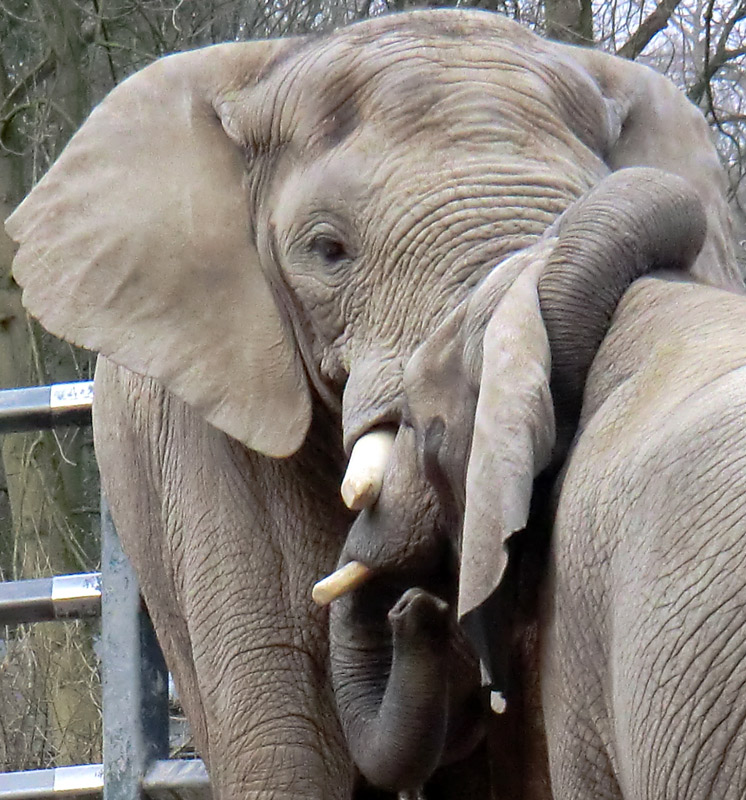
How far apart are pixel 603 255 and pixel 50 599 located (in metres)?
2.29

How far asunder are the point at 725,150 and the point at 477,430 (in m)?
5.93

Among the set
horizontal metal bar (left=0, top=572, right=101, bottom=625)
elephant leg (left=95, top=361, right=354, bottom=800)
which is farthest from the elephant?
horizontal metal bar (left=0, top=572, right=101, bottom=625)

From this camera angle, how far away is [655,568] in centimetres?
156

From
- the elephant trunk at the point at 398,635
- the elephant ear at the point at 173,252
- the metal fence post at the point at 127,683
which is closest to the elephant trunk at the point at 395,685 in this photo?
the elephant trunk at the point at 398,635

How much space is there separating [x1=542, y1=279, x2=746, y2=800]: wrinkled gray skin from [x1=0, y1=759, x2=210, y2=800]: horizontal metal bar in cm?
196

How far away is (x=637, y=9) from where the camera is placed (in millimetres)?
6738

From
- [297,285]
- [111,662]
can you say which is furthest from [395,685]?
[111,662]

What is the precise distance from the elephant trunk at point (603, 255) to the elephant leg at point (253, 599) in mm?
1072

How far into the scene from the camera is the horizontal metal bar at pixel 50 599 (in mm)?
3980

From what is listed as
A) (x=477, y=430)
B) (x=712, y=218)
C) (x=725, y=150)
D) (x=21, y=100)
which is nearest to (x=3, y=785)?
(x=712, y=218)

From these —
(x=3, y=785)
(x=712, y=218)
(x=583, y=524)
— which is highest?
(x=583, y=524)

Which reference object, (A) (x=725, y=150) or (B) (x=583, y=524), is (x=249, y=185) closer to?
(B) (x=583, y=524)

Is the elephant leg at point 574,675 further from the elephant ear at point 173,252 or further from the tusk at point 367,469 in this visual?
the elephant ear at point 173,252

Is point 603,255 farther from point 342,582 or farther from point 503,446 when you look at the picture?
point 342,582
